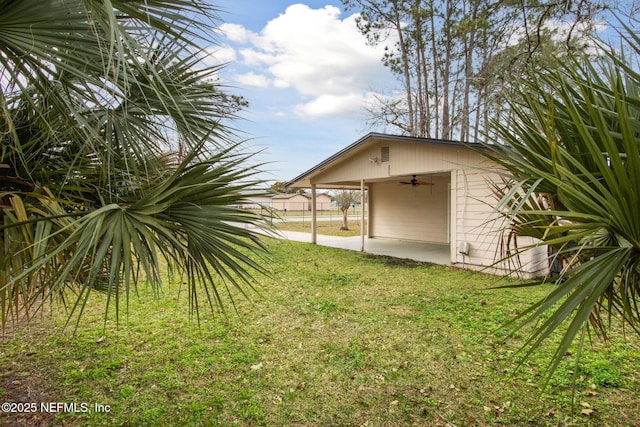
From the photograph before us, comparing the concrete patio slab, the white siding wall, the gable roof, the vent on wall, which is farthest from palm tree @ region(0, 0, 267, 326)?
the white siding wall

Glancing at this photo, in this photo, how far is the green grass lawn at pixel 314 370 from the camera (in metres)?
2.46

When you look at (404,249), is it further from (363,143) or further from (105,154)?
(105,154)

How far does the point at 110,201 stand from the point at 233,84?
4.00 ft

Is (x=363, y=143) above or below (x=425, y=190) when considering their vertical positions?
above

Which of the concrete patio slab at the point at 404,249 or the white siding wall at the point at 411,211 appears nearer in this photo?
the concrete patio slab at the point at 404,249

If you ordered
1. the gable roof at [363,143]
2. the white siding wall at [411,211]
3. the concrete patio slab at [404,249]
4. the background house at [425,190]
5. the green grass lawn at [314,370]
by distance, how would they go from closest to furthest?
the green grass lawn at [314,370] → the background house at [425,190] → the gable roof at [363,143] → the concrete patio slab at [404,249] → the white siding wall at [411,211]

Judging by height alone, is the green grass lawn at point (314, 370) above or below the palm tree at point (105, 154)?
below

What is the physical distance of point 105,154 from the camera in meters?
2.32

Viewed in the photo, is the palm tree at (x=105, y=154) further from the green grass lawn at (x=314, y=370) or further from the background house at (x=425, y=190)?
the background house at (x=425, y=190)

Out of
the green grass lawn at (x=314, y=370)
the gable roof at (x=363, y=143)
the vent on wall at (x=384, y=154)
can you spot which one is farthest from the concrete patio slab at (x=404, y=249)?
the green grass lawn at (x=314, y=370)

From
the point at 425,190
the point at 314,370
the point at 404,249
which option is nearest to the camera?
the point at 314,370

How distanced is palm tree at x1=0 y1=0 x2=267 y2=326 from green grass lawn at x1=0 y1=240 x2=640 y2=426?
1090 mm

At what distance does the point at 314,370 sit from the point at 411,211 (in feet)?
34.7

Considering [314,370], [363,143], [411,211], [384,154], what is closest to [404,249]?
[411,211]
